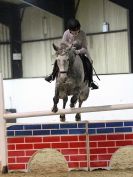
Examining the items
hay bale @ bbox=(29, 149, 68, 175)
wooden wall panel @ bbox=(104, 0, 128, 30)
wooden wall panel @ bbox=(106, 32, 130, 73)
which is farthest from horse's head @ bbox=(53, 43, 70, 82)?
wooden wall panel @ bbox=(104, 0, 128, 30)

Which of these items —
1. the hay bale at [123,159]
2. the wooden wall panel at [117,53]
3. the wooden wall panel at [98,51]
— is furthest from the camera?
the wooden wall panel at [98,51]

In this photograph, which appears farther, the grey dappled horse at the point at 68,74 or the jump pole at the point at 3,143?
the jump pole at the point at 3,143

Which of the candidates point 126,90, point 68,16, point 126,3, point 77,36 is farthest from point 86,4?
point 77,36

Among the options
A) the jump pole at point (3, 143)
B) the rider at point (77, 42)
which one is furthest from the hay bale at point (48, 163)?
the rider at point (77, 42)

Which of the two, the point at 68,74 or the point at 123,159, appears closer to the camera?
the point at 68,74

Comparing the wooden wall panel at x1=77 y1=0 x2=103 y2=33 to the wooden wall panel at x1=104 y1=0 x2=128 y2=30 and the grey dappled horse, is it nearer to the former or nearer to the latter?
the wooden wall panel at x1=104 y1=0 x2=128 y2=30

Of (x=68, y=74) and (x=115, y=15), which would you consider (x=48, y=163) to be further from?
(x=115, y=15)

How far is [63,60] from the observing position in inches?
206

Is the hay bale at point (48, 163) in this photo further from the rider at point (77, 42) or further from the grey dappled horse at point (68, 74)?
the rider at point (77, 42)

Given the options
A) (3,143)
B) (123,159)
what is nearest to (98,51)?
(123,159)

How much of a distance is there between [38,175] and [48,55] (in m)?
10.9

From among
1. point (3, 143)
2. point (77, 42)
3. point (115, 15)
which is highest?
point (115, 15)

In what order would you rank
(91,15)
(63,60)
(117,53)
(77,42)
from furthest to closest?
(91,15)
(117,53)
(77,42)
(63,60)

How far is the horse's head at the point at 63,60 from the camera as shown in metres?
5.20
